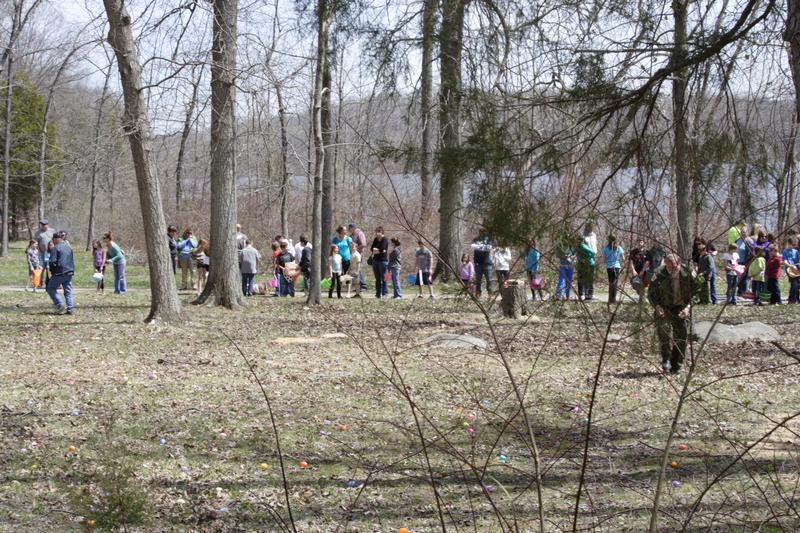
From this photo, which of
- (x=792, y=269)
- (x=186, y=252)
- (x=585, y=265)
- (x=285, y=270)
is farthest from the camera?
A: (x=186, y=252)

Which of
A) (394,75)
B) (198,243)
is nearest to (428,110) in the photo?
(394,75)

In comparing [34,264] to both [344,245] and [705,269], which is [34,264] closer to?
[344,245]

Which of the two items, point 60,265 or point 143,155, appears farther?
point 60,265

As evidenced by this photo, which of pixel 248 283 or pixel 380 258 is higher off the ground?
pixel 380 258

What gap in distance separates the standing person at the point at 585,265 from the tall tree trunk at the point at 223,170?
9.56 meters

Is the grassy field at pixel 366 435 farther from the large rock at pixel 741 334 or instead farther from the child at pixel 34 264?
the child at pixel 34 264

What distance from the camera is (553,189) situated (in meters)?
6.27

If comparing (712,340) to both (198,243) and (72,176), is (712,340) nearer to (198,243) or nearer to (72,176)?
(72,176)

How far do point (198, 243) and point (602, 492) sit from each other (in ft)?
54.4

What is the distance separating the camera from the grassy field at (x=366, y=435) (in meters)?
4.84

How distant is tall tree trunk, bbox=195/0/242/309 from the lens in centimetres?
1374

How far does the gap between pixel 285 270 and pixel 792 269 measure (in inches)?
420

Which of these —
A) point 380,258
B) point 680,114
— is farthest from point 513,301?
point 680,114

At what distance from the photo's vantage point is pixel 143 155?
12.1m
